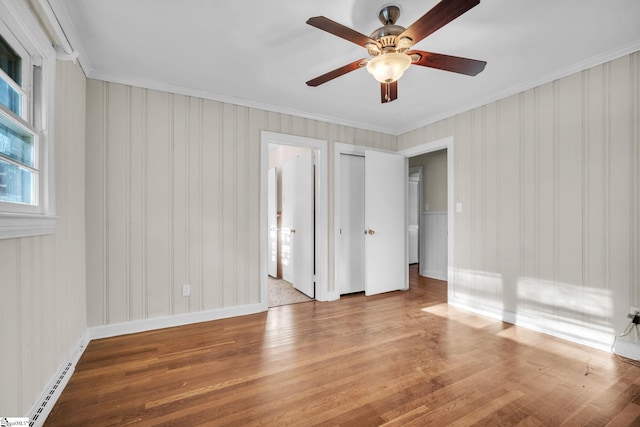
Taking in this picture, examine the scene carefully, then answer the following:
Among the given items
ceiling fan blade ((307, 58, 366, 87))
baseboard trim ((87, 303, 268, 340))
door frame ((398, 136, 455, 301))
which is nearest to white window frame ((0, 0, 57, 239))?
baseboard trim ((87, 303, 268, 340))

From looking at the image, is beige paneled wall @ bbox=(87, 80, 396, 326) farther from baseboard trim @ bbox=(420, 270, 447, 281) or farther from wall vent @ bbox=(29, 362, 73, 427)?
baseboard trim @ bbox=(420, 270, 447, 281)

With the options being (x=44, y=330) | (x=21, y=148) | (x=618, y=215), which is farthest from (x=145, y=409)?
(x=618, y=215)

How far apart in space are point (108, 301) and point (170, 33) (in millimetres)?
2372

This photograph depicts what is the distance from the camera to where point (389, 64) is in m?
1.75

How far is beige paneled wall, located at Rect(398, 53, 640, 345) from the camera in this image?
2307 mm

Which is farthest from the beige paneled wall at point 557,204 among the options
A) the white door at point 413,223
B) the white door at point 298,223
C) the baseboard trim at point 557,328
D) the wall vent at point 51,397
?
the wall vent at point 51,397

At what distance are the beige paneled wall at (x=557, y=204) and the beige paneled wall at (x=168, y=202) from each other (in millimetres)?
2537

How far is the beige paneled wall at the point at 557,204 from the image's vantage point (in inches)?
90.8

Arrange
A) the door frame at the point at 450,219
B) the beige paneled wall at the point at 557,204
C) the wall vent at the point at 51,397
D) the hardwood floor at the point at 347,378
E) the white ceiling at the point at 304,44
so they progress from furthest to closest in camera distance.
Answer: the door frame at the point at 450,219
the beige paneled wall at the point at 557,204
the white ceiling at the point at 304,44
the hardwood floor at the point at 347,378
the wall vent at the point at 51,397

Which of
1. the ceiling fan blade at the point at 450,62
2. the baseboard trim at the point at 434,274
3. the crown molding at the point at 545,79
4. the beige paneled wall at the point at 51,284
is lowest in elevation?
the baseboard trim at the point at 434,274

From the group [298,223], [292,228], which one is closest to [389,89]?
[298,223]

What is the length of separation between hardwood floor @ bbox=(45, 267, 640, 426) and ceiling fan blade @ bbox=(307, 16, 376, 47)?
2.10 m

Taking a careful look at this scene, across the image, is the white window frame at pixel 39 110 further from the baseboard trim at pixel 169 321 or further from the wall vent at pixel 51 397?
the baseboard trim at pixel 169 321

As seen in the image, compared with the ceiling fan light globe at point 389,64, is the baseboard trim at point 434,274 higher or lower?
lower
